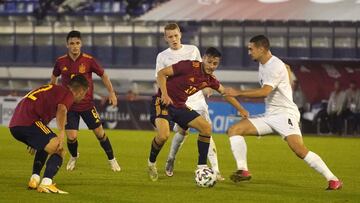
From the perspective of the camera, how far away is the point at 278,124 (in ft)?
45.0

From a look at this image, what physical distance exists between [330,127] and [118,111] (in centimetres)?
776

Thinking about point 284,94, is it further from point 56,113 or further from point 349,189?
point 56,113

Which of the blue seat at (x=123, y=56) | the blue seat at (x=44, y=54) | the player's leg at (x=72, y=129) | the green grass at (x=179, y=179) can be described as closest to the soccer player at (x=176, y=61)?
the green grass at (x=179, y=179)

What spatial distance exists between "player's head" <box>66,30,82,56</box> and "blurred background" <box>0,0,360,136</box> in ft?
59.8

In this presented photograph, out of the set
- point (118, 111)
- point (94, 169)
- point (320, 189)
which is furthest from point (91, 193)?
point (118, 111)

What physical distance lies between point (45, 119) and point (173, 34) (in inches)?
136

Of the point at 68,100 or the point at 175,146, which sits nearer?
the point at 68,100

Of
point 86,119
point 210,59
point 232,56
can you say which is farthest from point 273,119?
point 232,56

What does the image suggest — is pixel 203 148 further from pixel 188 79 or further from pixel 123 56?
pixel 123 56

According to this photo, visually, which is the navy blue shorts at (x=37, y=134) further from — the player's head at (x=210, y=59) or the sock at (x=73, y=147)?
the sock at (x=73, y=147)

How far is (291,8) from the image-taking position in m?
37.1

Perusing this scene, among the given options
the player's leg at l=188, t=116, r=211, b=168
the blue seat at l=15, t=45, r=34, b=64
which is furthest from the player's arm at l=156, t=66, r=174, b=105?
the blue seat at l=15, t=45, r=34, b=64

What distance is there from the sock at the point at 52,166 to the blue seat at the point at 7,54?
34.9 meters

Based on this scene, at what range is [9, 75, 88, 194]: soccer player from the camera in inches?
478
